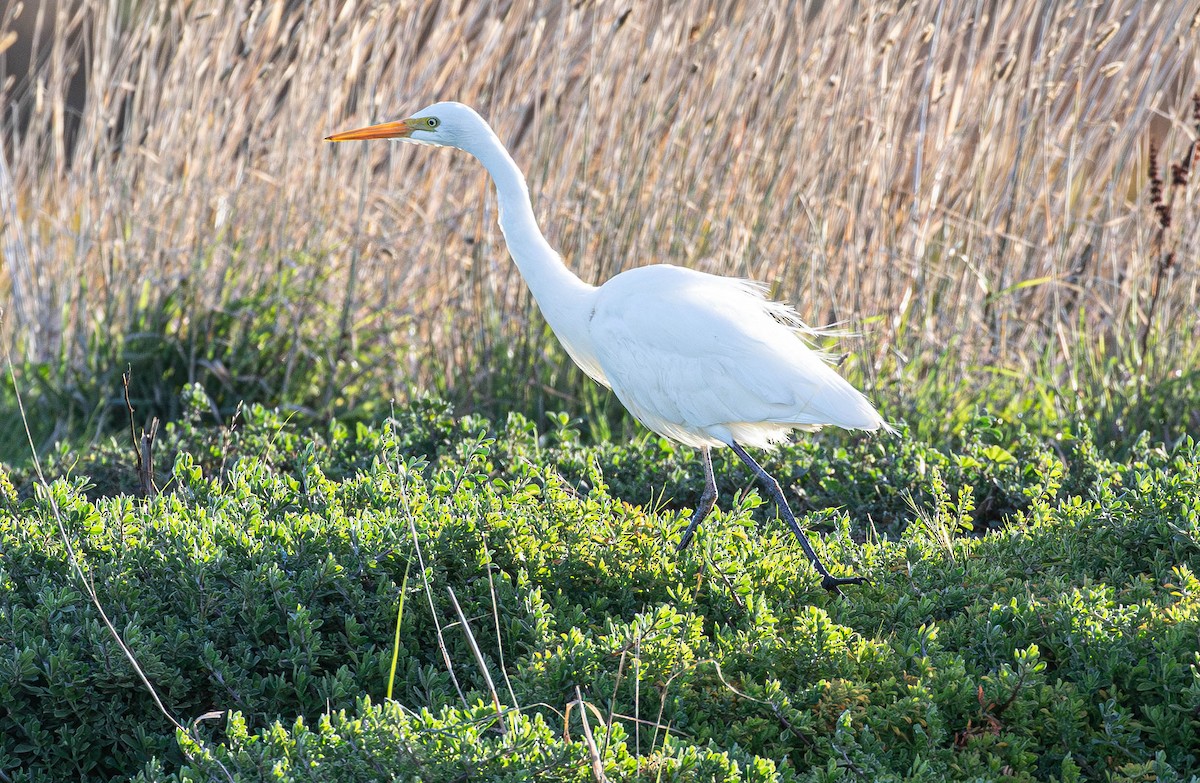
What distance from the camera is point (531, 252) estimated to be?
3.45 meters

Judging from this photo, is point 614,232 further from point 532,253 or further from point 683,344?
point 683,344

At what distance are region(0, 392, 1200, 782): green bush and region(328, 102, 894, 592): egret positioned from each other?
32 cm

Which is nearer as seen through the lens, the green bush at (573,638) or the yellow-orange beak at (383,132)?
the green bush at (573,638)

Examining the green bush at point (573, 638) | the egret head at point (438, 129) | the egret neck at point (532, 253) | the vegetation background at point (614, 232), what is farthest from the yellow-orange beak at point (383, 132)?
the green bush at point (573, 638)

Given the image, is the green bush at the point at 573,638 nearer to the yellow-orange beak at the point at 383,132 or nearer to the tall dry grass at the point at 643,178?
the yellow-orange beak at the point at 383,132

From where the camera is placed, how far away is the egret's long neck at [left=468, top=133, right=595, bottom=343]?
11.2ft

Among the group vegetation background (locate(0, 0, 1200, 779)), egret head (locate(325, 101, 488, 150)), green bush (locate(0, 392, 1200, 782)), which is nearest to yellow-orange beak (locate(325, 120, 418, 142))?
egret head (locate(325, 101, 488, 150))

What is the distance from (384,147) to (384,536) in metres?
2.93

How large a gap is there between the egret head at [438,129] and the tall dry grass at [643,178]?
1.08 meters

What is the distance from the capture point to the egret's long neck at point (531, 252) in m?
3.41

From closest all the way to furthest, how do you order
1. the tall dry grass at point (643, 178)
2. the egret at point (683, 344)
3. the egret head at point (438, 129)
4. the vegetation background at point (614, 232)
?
the egret at point (683, 344), the egret head at point (438, 129), the vegetation background at point (614, 232), the tall dry grass at point (643, 178)

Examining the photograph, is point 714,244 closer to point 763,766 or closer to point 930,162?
point 930,162

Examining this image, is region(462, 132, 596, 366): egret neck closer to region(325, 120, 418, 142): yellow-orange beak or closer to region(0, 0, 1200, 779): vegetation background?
region(325, 120, 418, 142): yellow-orange beak

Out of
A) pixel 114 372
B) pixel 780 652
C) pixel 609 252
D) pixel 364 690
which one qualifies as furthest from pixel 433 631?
pixel 114 372
